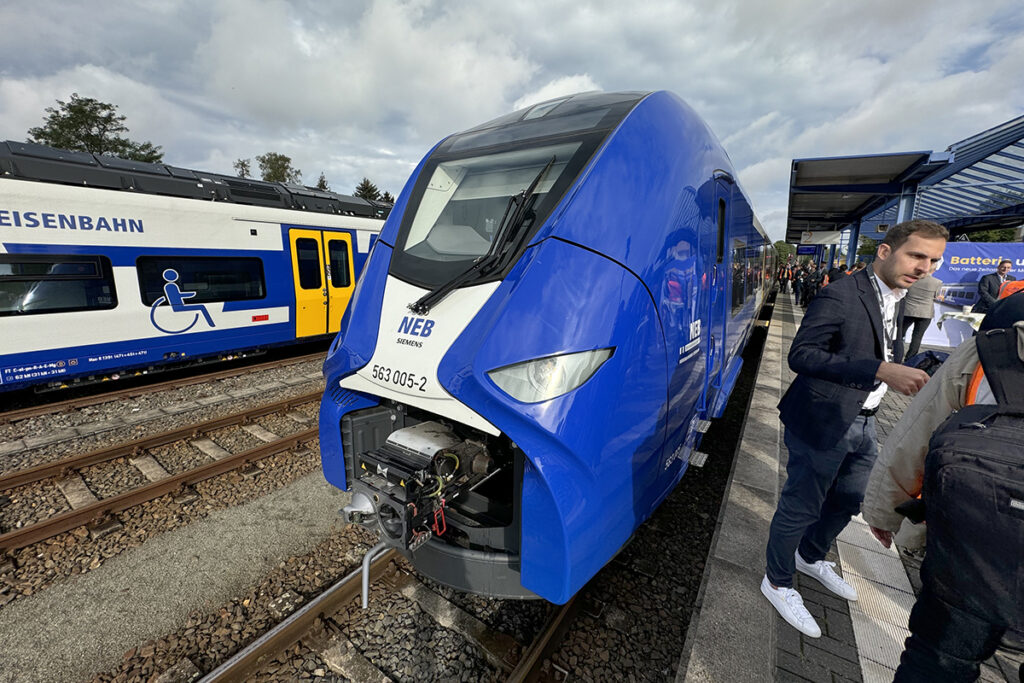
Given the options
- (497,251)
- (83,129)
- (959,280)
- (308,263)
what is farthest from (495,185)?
(83,129)

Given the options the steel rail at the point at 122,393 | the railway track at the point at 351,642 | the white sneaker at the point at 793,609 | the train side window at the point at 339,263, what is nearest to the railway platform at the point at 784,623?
the white sneaker at the point at 793,609

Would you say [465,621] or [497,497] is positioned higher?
[497,497]

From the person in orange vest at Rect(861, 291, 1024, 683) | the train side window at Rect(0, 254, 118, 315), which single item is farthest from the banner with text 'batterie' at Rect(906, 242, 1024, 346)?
the train side window at Rect(0, 254, 118, 315)

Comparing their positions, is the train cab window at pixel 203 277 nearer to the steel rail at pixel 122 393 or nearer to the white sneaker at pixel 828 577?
the steel rail at pixel 122 393

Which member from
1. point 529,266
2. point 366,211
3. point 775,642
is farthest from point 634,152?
point 366,211

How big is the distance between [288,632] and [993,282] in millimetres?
11283

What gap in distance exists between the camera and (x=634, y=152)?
2.37 m

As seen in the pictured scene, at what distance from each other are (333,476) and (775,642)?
2671mm

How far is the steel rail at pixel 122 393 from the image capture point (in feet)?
19.3

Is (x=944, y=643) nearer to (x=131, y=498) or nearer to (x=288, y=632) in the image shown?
(x=288, y=632)

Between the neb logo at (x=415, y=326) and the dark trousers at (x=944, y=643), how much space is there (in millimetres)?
1992

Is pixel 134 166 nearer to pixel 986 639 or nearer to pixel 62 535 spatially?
pixel 62 535

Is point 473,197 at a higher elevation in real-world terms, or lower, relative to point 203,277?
higher

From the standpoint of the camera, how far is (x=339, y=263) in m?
9.66
